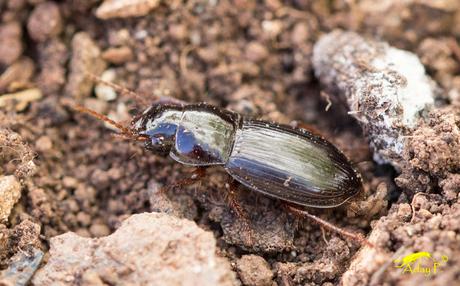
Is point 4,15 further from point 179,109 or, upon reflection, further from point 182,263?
point 182,263

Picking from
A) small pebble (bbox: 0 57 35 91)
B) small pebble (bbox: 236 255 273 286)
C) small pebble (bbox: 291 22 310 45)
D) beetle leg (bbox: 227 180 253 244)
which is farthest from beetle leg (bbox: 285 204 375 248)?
small pebble (bbox: 0 57 35 91)

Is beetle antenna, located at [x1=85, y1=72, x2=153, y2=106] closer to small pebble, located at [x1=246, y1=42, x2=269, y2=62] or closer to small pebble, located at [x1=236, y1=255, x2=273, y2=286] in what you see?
small pebble, located at [x1=246, y1=42, x2=269, y2=62]

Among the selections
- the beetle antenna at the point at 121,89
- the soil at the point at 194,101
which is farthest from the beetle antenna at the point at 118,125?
Answer: the beetle antenna at the point at 121,89

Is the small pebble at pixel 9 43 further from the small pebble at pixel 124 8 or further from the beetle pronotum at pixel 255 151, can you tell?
the beetle pronotum at pixel 255 151

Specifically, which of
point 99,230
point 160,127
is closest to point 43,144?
point 99,230

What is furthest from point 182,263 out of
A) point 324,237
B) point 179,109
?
point 179,109

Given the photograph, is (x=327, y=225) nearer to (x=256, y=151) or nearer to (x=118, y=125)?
(x=256, y=151)

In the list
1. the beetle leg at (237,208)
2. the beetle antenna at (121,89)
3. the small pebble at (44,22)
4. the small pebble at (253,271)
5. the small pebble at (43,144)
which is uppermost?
the small pebble at (44,22)

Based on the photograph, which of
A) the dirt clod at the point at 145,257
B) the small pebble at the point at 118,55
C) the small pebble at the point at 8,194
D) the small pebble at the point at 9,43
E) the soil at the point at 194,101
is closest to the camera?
the dirt clod at the point at 145,257
